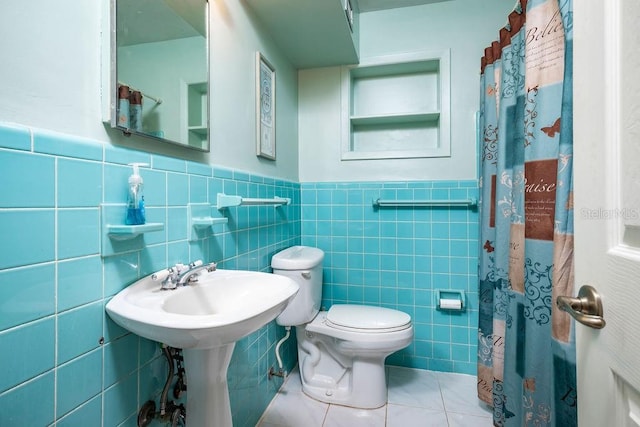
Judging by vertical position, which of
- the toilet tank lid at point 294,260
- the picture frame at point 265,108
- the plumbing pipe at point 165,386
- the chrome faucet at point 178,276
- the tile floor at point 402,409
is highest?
the picture frame at point 265,108

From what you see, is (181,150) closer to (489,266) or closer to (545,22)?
(545,22)

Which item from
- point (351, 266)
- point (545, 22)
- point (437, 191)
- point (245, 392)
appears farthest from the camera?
point (351, 266)

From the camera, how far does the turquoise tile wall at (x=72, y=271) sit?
0.52 meters

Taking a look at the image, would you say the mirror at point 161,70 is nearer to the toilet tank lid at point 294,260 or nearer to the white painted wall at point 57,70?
the white painted wall at point 57,70

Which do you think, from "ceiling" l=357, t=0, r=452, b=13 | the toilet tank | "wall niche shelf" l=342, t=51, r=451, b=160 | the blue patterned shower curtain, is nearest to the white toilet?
the toilet tank

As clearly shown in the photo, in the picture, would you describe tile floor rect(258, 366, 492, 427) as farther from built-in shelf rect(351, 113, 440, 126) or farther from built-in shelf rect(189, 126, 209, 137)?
built-in shelf rect(351, 113, 440, 126)

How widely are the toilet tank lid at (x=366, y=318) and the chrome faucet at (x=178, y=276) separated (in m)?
0.89

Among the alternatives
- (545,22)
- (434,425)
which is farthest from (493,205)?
(434,425)

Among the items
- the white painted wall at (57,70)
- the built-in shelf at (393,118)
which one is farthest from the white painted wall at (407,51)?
the white painted wall at (57,70)

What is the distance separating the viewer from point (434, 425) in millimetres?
1402

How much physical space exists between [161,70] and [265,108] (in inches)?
27.7

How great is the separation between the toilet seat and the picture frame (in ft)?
3.15

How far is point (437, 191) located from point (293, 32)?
1.29 metres

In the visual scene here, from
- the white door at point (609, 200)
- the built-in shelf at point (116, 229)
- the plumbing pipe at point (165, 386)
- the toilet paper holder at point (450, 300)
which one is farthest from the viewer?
the toilet paper holder at point (450, 300)
